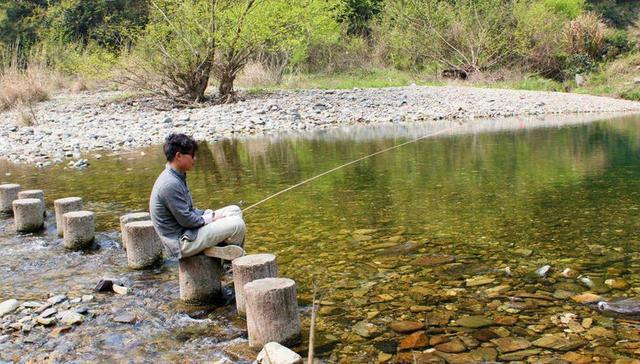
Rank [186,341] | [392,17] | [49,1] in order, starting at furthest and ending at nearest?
→ [49,1]
[392,17]
[186,341]

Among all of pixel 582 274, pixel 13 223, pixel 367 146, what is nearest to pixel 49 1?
pixel 367 146

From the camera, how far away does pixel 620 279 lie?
511cm

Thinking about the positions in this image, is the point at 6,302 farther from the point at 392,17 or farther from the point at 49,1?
the point at 49,1

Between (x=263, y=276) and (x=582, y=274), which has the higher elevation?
(x=263, y=276)

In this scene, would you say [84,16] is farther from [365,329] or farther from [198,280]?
[365,329]

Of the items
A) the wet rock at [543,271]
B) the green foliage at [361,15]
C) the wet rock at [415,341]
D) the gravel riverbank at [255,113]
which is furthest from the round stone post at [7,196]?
the green foliage at [361,15]

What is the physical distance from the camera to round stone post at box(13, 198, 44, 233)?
7668mm

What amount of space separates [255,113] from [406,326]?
16278 mm

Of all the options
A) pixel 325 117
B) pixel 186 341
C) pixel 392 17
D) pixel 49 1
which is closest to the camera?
pixel 186 341

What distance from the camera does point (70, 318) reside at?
4832 millimetres

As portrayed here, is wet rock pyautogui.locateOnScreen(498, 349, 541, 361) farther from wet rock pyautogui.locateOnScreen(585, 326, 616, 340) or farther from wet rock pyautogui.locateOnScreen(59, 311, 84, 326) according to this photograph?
wet rock pyautogui.locateOnScreen(59, 311, 84, 326)

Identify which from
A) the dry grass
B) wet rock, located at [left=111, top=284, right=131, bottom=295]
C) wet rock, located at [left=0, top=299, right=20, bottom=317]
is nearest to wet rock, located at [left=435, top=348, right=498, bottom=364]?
wet rock, located at [left=111, top=284, right=131, bottom=295]

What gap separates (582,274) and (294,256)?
2710 mm

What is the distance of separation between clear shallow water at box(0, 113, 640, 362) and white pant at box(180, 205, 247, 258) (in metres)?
0.51
